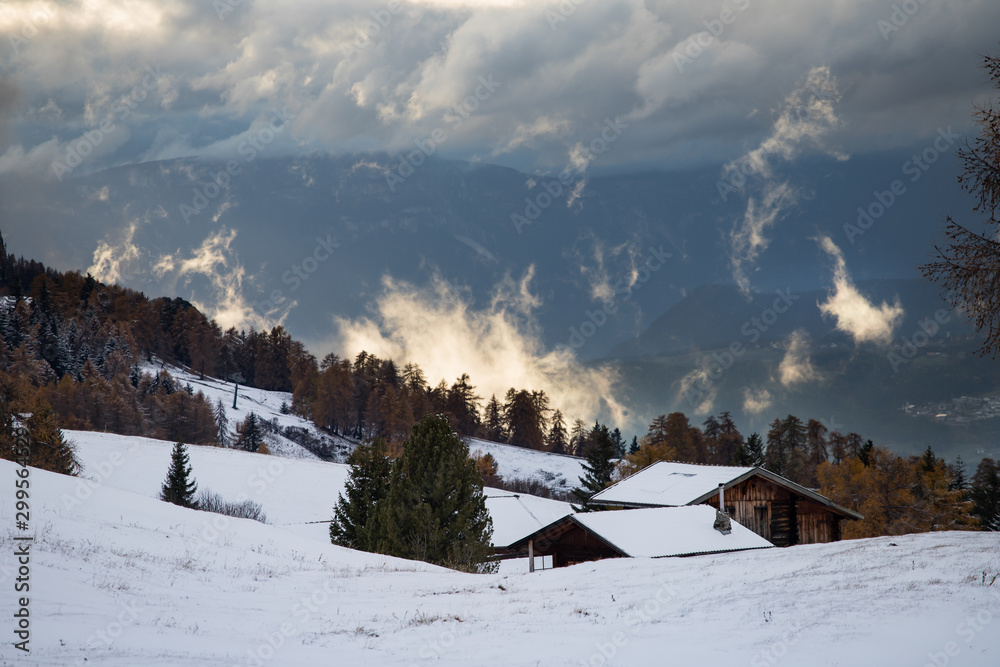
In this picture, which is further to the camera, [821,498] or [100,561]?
[821,498]

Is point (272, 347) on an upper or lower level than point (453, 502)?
upper

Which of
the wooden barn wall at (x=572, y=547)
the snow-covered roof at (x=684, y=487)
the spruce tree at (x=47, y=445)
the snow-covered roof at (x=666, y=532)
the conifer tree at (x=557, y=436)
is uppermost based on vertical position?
the conifer tree at (x=557, y=436)

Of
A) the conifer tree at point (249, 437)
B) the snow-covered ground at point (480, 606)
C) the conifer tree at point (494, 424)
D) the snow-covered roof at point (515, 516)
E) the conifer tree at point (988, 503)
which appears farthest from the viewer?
the conifer tree at point (494, 424)

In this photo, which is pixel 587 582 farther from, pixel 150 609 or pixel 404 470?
pixel 404 470

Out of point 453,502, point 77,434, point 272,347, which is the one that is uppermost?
point 272,347

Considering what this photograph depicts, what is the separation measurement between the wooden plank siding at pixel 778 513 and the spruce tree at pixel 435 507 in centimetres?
1370

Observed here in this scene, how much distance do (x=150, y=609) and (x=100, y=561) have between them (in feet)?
11.2

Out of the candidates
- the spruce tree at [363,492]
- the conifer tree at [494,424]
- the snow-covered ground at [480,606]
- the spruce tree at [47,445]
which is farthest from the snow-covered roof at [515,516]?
the conifer tree at [494,424]

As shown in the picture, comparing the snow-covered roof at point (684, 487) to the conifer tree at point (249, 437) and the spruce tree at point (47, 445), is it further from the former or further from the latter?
the conifer tree at point (249, 437)

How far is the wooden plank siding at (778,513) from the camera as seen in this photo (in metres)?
34.6

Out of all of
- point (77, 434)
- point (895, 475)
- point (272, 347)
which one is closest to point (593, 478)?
point (895, 475)

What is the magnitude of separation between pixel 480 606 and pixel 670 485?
88.1 ft

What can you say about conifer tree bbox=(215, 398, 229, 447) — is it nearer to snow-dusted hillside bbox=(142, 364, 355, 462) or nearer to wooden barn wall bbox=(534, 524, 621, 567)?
snow-dusted hillside bbox=(142, 364, 355, 462)

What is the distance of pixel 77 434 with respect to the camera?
2965 inches
